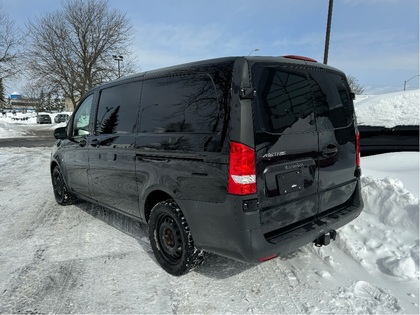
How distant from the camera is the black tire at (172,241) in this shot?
309 centimetres

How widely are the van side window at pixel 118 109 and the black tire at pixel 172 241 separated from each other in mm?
990

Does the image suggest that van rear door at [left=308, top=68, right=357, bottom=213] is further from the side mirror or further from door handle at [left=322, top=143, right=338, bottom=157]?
the side mirror

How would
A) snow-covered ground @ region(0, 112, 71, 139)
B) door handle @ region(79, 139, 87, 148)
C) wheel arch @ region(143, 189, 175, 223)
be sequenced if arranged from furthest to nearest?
snow-covered ground @ region(0, 112, 71, 139) → door handle @ region(79, 139, 87, 148) → wheel arch @ region(143, 189, 175, 223)

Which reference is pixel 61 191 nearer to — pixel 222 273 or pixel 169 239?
pixel 169 239

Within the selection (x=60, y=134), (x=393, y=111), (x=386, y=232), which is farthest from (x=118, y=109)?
(x=393, y=111)

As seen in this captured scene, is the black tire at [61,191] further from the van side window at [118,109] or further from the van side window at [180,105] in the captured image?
the van side window at [180,105]

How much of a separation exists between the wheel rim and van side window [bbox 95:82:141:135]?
1.06 meters

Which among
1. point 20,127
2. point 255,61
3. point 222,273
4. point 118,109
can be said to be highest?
point 255,61

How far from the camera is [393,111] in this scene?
22.9 ft

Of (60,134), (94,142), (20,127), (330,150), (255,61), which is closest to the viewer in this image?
(255,61)

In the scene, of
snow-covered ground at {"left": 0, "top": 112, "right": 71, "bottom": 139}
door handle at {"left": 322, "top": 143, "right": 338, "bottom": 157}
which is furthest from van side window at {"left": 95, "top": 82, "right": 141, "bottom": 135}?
snow-covered ground at {"left": 0, "top": 112, "right": 71, "bottom": 139}

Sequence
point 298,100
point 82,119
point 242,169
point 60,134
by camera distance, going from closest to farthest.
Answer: point 242,169, point 298,100, point 82,119, point 60,134

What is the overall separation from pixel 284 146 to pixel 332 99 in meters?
0.98

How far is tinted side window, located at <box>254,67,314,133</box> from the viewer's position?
264cm
